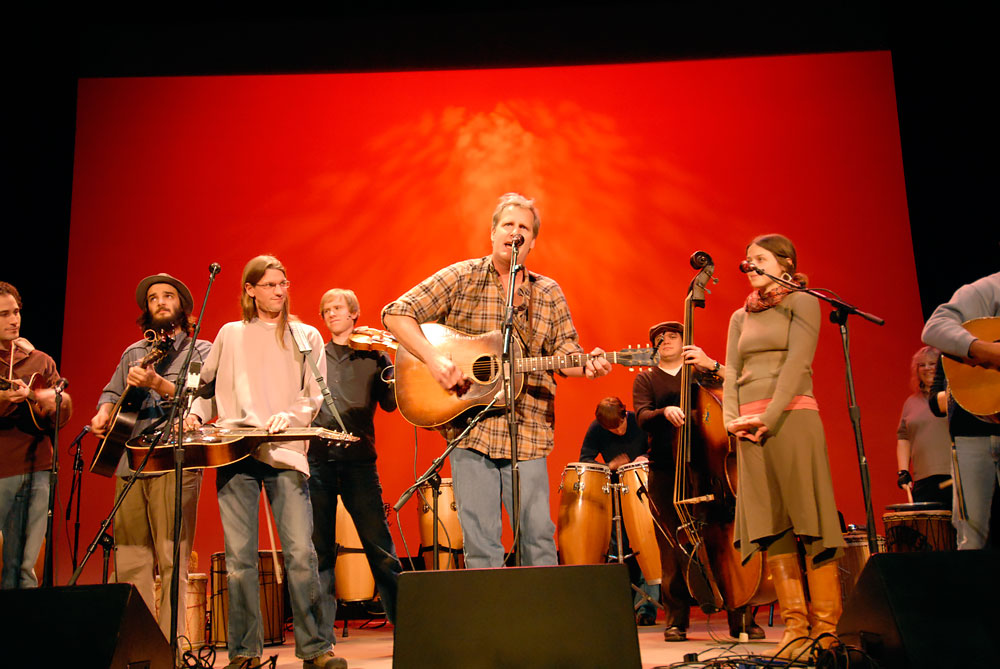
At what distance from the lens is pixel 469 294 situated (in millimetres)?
3752

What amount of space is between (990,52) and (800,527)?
17.8 ft

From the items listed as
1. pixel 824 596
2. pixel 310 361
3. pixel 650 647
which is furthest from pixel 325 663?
pixel 824 596

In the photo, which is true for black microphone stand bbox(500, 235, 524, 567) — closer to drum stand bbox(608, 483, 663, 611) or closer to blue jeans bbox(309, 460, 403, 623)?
blue jeans bbox(309, 460, 403, 623)

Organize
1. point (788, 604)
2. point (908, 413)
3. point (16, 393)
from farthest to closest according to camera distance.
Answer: point (908, 413), point (16, 393), point (788, 604)

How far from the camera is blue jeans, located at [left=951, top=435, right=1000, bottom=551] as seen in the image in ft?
12.0

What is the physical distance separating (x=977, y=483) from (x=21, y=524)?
5.29 meters

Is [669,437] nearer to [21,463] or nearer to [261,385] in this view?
[261,385]

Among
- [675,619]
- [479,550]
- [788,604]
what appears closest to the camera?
[479,550]

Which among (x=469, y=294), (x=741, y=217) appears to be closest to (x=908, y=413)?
(x=741, y=217)

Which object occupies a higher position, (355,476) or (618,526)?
(355,476)

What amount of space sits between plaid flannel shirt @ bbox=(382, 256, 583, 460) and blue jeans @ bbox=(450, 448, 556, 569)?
2.8 inches

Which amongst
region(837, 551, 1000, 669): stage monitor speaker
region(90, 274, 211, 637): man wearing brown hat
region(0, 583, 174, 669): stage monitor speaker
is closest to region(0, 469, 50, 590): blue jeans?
region(90, 274, 211, 637): man wearing brown hat

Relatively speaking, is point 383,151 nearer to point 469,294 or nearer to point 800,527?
point 469,294

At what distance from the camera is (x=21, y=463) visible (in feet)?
14.8
